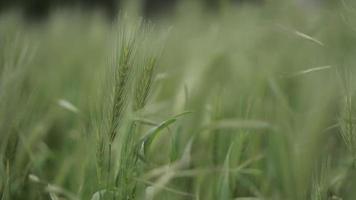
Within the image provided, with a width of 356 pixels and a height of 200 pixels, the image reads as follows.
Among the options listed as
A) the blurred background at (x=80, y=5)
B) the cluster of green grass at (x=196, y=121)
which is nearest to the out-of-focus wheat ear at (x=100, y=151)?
the cluster of green grass at (x=196, y=121)

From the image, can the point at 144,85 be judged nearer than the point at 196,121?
Yes

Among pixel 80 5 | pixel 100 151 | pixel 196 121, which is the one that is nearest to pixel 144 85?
pixel 100 151

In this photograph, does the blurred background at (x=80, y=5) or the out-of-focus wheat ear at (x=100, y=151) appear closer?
the out-of-focus wheat ear at (x=100, y=151)

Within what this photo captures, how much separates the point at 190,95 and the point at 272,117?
260mm

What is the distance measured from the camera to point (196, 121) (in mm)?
1260

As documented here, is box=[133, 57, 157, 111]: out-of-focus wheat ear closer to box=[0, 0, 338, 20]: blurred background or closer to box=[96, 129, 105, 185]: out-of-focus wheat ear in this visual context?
box=[96, 129, 105, 185]: out-of-focus wheat ear

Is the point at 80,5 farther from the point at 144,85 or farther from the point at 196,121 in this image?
the point at 144,85

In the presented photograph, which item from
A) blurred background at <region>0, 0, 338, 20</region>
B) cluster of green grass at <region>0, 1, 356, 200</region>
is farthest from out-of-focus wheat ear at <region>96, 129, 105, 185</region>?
blurred background at <region>0, 0, 338, 20</region>

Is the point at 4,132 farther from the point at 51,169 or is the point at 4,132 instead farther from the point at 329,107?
the point at 329,107

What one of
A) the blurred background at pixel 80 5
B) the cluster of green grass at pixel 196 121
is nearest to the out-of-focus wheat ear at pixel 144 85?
the cluster of green grass at pixel 196 121

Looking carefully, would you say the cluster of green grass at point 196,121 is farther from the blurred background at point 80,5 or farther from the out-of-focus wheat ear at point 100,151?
the blurred background at point 80,5

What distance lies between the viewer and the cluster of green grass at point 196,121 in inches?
25.6

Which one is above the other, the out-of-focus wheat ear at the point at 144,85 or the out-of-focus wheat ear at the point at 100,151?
the out-of-focus wheat ear at the point at 144,85

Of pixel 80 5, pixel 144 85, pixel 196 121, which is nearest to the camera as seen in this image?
pixel 144 85
